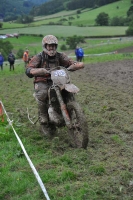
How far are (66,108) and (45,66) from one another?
1337 millimetres

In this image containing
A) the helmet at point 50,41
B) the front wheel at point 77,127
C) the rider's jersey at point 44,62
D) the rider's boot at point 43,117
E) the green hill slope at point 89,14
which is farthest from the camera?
the green hill slope at point 89,14

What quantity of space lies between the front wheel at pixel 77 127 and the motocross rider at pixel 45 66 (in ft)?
3.37

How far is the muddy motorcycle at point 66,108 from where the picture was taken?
7.22m

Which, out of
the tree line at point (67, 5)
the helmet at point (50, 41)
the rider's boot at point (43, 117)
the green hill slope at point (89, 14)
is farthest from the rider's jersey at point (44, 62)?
the tree line at point (67, 5)

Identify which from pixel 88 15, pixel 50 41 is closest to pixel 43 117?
pixel 50 41

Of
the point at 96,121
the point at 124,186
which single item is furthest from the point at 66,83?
the point at 124,186

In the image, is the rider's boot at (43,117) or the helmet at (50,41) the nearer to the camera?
the helmet at (50,41)

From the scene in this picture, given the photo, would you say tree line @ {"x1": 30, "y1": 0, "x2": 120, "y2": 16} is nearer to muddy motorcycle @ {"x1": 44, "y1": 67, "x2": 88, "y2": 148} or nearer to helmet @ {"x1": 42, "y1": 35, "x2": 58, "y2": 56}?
helmet @ {"x1": 42, "y1": 35, "x2": 58, "y2": 56}

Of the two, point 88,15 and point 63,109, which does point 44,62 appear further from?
point 88,15

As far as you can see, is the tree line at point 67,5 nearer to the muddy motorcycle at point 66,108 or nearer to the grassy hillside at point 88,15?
the grassy hillside at point 88,15

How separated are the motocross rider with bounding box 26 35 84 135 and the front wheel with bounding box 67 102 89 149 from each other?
103cm

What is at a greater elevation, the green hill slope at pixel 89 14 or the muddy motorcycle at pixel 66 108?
the green hill slope at pixel 89 14

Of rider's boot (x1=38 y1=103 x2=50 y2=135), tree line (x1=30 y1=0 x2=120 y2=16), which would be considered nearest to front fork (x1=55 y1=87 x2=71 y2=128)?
rider's boot (x1=38 y1=103 x2=50 y2=135)

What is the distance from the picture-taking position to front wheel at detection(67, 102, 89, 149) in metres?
7.13
